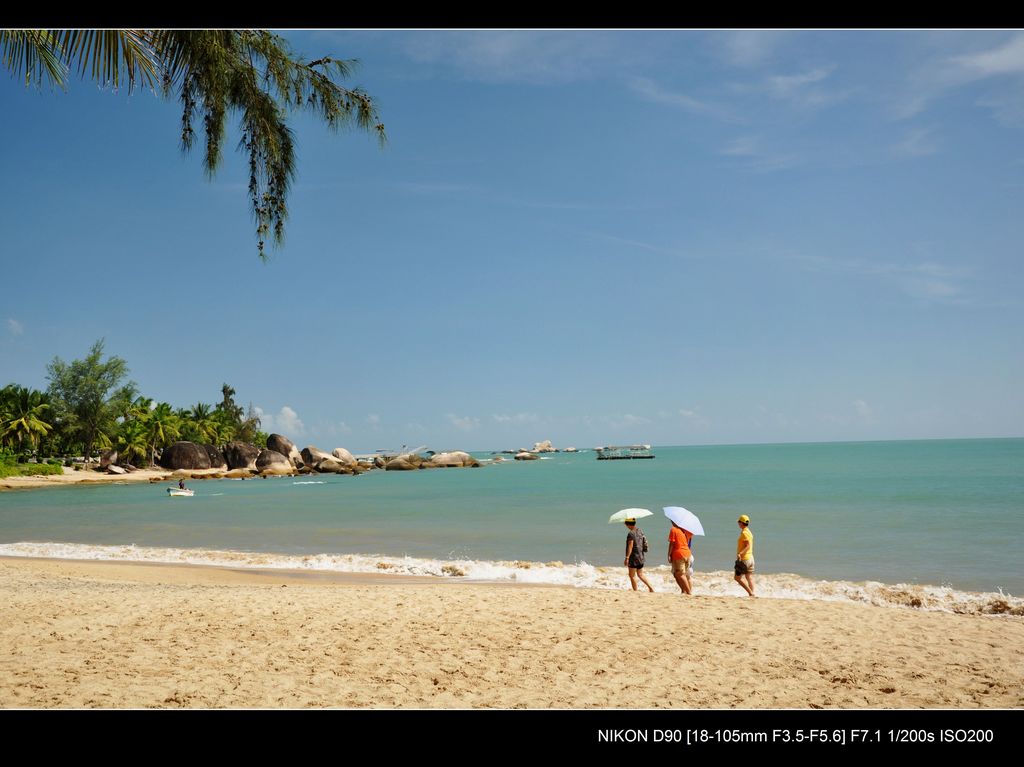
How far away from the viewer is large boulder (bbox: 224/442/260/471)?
270 feet

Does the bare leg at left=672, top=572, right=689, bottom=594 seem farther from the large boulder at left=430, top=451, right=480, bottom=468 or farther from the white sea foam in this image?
the large boulder at left=430, top=451, right=480, bottom=468

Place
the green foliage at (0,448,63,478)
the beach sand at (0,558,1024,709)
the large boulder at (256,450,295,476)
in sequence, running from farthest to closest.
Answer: the large boulder at (256,450,295,476)
the green foliage at (0,448,63,478)
the beach sand at (0,558,1024,709)

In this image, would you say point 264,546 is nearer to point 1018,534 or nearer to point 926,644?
point 926,644

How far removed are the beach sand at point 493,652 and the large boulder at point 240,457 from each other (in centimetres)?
7690

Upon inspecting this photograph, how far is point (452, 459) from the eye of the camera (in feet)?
359

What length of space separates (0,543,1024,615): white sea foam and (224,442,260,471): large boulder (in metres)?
64.3

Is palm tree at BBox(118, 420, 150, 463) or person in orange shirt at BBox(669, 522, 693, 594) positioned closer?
person in orange shirt at BBox(669, 522, 693, 594)

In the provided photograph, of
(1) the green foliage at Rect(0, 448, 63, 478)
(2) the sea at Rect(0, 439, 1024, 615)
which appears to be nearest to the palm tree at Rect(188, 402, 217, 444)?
(1) the green foliage at Rect(0, 448, 63, 478)

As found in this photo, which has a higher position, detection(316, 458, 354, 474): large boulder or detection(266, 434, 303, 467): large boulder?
detection(266, 434, 303, 467): large boulder

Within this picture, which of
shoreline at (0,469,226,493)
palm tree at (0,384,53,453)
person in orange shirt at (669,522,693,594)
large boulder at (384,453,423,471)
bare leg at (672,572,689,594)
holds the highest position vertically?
palm tree at (0,384,53,453)

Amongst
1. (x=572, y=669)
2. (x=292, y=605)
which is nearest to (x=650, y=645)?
(x=572, y=669)

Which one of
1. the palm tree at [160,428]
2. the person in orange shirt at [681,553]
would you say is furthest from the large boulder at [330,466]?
the person in orange shirt at [681,553]
